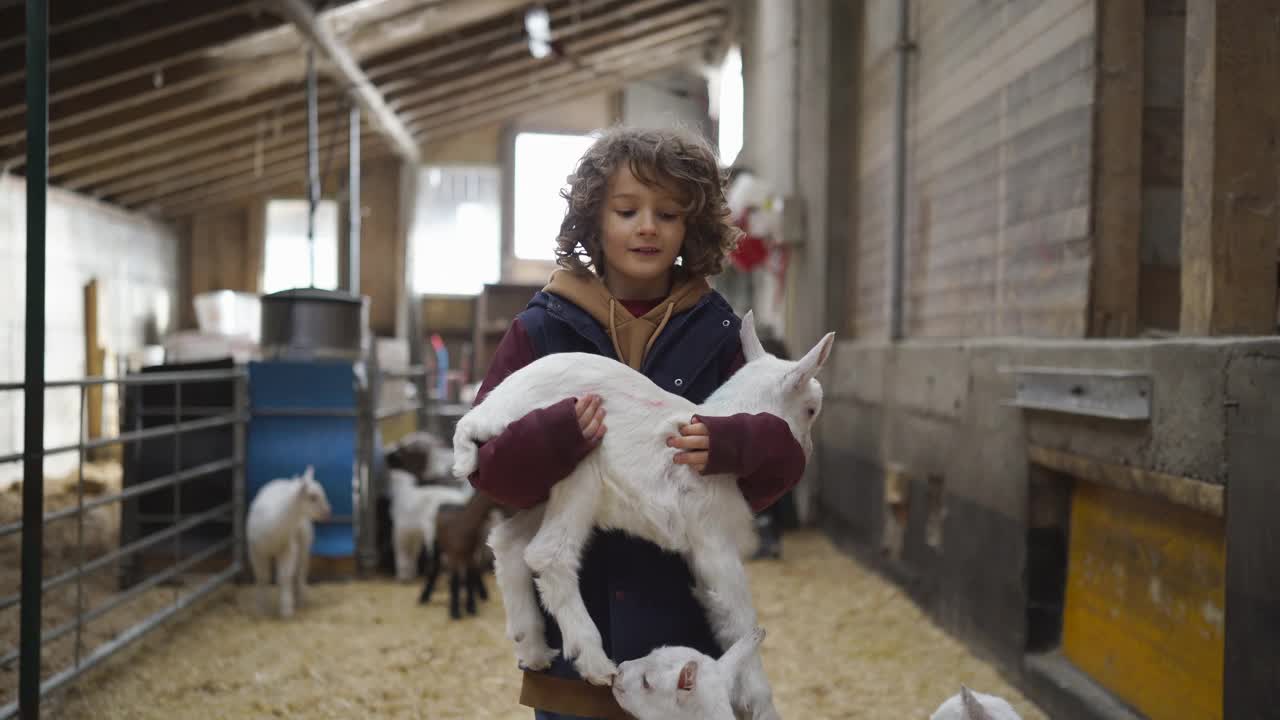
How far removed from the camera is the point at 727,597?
4.43 ft

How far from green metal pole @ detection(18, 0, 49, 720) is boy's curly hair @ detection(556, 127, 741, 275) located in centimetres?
144

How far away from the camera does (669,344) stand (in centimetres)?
150

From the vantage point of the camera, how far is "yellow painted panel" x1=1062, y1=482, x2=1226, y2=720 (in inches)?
87.4

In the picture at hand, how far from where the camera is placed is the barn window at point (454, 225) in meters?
12.4

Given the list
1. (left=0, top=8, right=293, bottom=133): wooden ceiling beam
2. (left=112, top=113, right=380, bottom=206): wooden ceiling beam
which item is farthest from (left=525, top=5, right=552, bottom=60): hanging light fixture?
(left=0, top=8, right=293, bottom=133): wooden ceiling beam

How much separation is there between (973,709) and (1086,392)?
992mm

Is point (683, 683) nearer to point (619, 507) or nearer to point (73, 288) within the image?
point (619, 507)

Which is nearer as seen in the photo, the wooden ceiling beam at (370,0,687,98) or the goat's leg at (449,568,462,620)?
the goat's leg at (449,568,462,620)

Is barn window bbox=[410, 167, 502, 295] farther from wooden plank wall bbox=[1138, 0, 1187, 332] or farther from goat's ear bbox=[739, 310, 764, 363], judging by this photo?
goat's ear bbox=[739, 310, 764, 363]

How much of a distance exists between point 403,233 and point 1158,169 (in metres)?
9.98

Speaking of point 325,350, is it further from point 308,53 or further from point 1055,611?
point 1055,611

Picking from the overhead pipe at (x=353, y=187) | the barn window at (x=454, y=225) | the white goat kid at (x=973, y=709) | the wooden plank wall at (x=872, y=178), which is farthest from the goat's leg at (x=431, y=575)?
the barn window at (x=454, y=225)

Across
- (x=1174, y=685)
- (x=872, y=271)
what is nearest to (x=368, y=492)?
(x=872, y=271)

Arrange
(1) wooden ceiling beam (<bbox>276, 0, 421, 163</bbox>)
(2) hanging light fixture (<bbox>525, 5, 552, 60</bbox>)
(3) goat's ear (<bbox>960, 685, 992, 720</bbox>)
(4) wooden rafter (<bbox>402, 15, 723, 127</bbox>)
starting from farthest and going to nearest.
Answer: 1. (4) wooden rafter (<bbox>402, 15, 723, 127</bbox>)
2. (2) hanging light fixture (<bbox>525, 5, 552, 60</bbox>)
3. (1) wooden ceiling beam (<bbox>276, 0, 421, 163</bbox>)
4. (3) goat's ear (<bbox>960, 685, 992, 720</bbox>)
